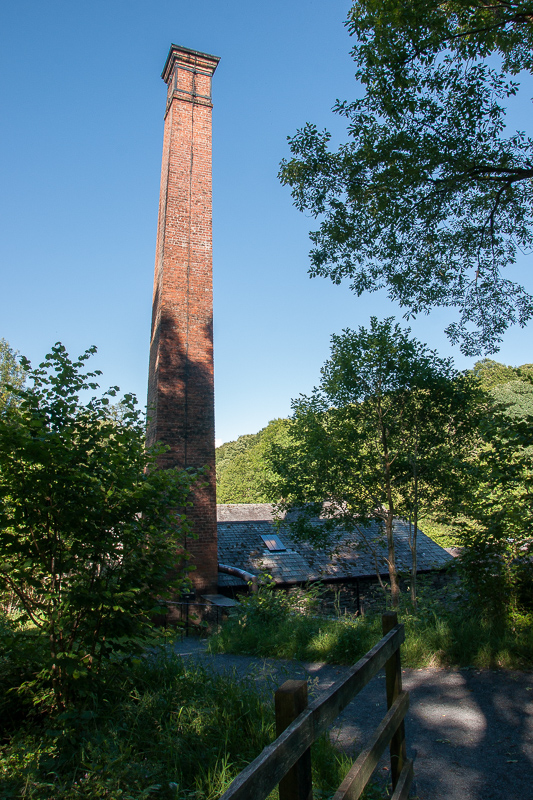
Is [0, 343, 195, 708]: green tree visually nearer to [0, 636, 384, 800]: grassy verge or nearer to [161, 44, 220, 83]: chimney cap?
[0, 636, 384, 800]: grassy verge

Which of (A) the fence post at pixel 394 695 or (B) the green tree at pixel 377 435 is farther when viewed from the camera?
(B) the green tree at pixel 377 435

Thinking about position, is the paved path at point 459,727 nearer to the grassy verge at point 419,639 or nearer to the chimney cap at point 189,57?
the grassy verge at point 419,639

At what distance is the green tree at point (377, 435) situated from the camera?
12.8 metres

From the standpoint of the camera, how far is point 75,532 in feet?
14.6

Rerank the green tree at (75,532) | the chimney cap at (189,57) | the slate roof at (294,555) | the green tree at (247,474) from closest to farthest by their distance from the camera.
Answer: the green tree at (75,532) → the chimney cap at (189,57) → the slate roof at (294,555) → the green tree at (247,474)

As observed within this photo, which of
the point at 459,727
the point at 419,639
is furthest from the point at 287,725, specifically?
the point at 419,639

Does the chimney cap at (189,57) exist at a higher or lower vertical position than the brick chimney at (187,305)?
higher

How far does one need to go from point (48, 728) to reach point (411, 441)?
10902mm

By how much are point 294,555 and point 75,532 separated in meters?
14.3

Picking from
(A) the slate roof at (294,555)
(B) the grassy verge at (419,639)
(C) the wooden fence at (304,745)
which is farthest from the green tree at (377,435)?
(C) the wooden fence at (304,745)

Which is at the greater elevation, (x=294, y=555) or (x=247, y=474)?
(x=247, y=474)

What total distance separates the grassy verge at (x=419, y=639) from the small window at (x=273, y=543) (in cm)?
951

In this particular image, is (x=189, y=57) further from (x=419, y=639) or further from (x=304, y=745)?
(x=304, y=745)

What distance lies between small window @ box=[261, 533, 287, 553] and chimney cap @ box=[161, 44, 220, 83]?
15.6 m
